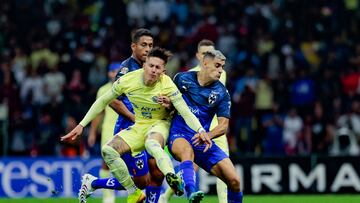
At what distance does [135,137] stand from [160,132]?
1.33 ft

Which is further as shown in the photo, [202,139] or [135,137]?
[135,137]

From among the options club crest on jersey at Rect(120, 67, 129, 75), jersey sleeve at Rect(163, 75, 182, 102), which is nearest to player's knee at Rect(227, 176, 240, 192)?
jersey sleeve at Rect(163, 75, 182, 102)

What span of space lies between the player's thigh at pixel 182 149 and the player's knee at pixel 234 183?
0.55 meters

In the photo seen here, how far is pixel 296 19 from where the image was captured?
91.8 feet

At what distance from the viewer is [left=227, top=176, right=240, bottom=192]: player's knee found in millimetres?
14344

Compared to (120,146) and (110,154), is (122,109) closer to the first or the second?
(120,146)

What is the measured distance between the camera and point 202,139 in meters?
14.2

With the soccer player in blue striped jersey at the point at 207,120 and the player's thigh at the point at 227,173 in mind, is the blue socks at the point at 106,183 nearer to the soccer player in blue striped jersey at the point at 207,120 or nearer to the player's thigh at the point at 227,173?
the soccer player in blue striped jersey at the point at 207,120

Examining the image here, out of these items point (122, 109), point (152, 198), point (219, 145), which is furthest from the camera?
point (219, 145)

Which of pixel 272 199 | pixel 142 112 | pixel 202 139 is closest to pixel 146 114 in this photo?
pixel 142 112

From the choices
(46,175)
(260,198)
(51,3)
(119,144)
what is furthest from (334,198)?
(51,3)

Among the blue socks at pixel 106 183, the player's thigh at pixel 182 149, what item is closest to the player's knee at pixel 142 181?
the blue socks at pixel 106 183

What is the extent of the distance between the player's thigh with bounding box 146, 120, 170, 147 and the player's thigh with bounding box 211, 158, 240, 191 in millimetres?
734

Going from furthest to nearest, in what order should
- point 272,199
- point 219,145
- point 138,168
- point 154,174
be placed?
point 272,199, point 219,145, point 154,174, point 138,168
